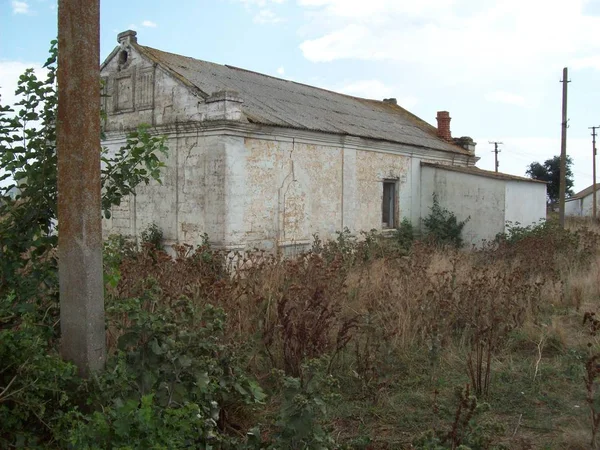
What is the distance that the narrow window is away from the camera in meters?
16.7

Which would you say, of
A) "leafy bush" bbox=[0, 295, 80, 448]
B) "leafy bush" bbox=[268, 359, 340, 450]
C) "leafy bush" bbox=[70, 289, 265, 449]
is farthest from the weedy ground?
"leafy bush" bbox=[0, 295, 80, 448]

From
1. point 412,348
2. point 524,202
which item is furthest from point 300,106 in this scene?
point 412,348

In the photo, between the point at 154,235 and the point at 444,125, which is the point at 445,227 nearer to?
the point at 444,125

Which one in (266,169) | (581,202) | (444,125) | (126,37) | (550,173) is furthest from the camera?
(581,202)

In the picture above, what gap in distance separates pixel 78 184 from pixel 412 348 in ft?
12.8

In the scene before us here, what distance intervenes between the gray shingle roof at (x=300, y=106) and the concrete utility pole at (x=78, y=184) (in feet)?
27.3

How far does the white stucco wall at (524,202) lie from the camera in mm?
16016

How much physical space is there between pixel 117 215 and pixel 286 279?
7.87 meters

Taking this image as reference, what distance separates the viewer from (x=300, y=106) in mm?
15539

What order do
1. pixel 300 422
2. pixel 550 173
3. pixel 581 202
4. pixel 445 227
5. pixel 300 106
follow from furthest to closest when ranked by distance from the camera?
pixel 581 202 < pixel 550 173 < pixel 445 227 < pixel 300 106 < pixel 300 422

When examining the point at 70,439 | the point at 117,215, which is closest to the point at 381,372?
the point at 70,439

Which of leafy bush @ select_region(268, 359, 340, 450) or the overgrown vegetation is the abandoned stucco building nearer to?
the overgrown vegetation

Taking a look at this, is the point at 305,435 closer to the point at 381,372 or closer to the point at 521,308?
the point at 381,372

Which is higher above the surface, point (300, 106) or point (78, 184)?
point (300, 106)
